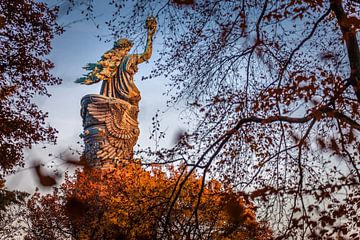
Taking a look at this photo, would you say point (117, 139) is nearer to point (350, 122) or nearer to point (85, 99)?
point (85, 99)

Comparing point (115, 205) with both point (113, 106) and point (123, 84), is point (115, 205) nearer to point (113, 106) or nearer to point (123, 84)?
point (113, 106)

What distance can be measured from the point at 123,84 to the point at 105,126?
276cm

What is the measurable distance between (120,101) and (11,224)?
25.7ft

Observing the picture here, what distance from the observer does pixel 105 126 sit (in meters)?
23.4

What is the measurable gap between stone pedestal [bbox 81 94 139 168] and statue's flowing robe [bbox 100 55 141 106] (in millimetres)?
865

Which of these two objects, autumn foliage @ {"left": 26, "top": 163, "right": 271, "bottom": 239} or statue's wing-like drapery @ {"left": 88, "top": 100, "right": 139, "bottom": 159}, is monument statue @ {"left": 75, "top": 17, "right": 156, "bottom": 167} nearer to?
statue's wing-like drapery @ {"left": 88, "top": 100, "right": 139, "bottom": 159}

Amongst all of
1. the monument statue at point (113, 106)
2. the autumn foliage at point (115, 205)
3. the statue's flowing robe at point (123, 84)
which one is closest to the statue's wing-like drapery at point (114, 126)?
the monument statue at point (113, 106)

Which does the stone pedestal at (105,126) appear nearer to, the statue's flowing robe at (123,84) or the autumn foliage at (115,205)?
the statue's flowing robe at (123,84)

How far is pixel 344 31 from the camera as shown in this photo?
575cm

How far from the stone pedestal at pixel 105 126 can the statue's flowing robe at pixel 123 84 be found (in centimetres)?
86

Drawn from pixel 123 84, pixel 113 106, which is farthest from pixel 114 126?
pixel 123 84

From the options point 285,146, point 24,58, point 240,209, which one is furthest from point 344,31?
point 24,58

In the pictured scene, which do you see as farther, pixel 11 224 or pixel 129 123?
pixel 129 123

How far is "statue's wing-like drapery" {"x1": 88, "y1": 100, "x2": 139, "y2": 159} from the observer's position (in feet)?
76.0
